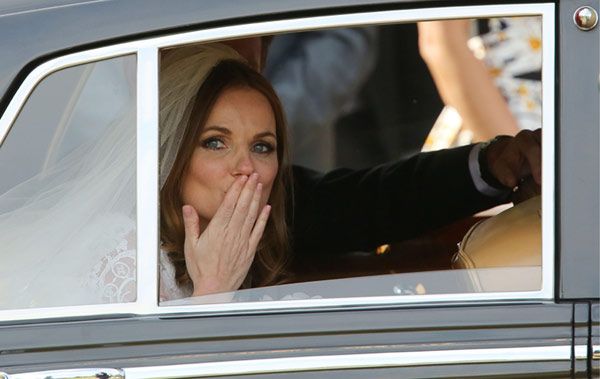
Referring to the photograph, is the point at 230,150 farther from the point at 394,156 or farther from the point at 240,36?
the point at 394,156

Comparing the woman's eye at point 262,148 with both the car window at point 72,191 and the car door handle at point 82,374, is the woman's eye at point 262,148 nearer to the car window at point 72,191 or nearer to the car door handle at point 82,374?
the car window at point 72,191

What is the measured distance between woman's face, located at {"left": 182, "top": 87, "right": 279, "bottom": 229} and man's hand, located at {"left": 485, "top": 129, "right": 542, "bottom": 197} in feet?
1.87

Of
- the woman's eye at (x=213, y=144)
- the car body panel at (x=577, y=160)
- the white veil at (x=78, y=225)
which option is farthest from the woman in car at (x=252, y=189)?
the car body panel at (x=577, y=160)

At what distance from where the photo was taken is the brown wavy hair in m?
2.65

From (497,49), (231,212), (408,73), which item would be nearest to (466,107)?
(497,49)

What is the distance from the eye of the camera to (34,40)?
244cm

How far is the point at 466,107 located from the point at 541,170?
2.10 meters

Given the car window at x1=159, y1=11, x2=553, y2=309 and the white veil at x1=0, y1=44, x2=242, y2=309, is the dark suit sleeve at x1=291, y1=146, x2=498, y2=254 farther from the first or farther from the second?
the white veil at x1=0, y1=44, x2=242, y2=309

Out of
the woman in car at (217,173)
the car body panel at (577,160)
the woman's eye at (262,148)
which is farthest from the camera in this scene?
the woman's eye at (262,148)

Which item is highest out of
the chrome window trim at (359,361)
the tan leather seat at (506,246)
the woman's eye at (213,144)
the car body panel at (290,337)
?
the woman's eye at (213,144)

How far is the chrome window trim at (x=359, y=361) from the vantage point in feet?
7.85

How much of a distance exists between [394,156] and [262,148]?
7.99 feet

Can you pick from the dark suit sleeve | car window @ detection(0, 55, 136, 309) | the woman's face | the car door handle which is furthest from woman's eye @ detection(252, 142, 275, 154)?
the car door handle

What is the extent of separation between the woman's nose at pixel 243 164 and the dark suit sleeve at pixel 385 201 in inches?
20.0
